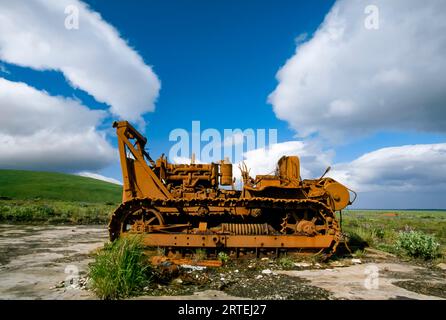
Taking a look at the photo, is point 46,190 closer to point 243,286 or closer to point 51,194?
point 51,194

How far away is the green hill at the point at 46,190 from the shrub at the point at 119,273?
5197cm

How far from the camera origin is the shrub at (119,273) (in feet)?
16.7

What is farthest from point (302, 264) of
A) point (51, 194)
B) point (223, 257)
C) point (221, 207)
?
point (51, 194)

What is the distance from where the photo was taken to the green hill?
53.1m

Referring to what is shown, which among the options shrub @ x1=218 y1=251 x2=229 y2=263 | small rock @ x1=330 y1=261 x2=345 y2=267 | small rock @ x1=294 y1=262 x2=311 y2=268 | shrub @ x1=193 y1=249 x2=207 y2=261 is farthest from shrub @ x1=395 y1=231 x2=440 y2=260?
shrub @ x1=193 y1=249 x2=207 y2=261

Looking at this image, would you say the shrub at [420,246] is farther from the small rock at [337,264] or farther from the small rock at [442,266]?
the small rock at [337,264]

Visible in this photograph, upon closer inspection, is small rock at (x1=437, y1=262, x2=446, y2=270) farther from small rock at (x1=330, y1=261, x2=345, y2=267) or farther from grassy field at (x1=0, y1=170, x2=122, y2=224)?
grassy field at (x1=0, y1=170, x2=122, y2=224)

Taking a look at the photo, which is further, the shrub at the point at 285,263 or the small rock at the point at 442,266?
the small rock at the point at 442,266

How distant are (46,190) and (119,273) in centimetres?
6264

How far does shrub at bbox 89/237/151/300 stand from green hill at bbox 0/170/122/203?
5197 cm

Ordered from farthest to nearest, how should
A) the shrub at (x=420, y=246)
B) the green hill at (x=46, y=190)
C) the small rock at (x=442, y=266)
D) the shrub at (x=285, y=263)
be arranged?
the green hill at (x=46, y=190) → the shrub at (x=420, y=246) → the small rock at (x=442, y=266) → the shrub at (x=285, y=263)

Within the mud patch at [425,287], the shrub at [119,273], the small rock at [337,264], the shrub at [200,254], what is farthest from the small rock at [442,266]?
the shrub at [119,273]
